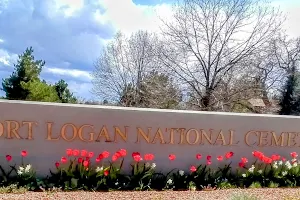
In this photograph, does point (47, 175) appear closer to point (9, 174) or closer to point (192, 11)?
point (9, 174)

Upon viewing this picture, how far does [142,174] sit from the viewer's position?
297 inches

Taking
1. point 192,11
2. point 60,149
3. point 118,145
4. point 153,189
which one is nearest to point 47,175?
point 60,149

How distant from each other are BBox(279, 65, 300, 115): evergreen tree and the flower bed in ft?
47.2

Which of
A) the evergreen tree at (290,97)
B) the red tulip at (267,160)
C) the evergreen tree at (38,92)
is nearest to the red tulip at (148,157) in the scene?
the red tulip at (267,160)

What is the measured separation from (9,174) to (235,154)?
14.0 ft

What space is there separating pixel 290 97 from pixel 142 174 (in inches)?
677

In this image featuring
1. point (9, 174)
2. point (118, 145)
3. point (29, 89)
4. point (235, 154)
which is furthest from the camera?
point (29, 89)

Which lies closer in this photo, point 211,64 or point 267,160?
point 267,160

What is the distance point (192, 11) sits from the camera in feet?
58.2

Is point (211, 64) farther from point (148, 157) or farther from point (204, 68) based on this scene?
point (148, 157)

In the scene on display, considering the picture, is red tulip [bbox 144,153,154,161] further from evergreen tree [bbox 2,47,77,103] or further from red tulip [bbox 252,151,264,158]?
evergreen tree [bbox 2,47,77,103]

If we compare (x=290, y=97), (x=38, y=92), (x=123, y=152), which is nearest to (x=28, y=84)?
(x=38, y=92)

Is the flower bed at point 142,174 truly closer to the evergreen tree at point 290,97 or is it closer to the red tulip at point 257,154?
the red tulip at point 257,154

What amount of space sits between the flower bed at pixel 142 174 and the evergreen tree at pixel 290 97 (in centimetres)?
1439
